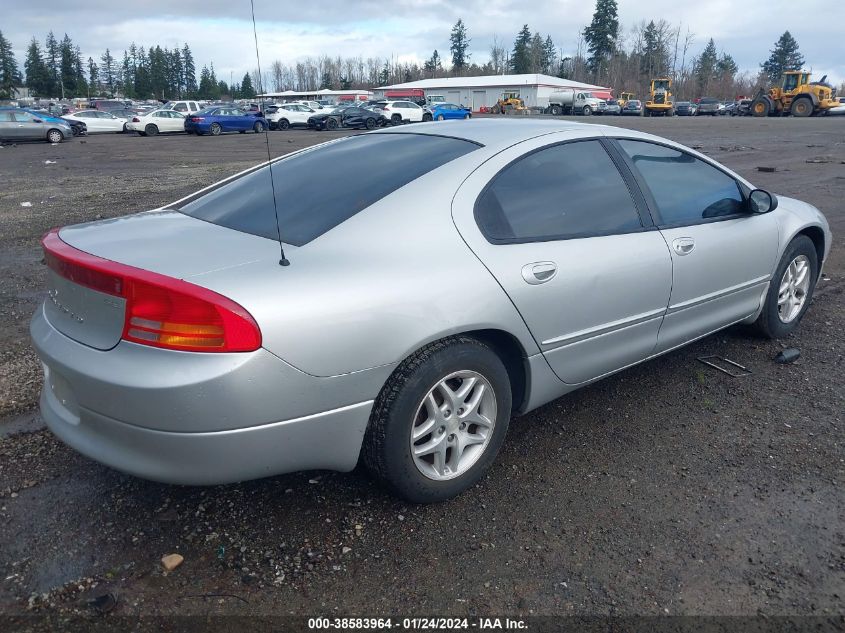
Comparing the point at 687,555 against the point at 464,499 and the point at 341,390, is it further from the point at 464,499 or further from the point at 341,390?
the point at 341,390

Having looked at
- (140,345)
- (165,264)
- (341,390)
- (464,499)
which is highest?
(165,264)

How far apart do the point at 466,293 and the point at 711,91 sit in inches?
4233

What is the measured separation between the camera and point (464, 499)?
295 centimetres

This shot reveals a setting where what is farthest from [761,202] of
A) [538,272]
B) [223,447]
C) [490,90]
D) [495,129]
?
[490,90]

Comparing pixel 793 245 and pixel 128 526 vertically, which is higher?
pixel 793 245

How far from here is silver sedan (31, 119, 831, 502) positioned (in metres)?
2.29

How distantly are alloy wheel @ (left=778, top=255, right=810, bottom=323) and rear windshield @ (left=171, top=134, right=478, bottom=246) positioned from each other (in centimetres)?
269

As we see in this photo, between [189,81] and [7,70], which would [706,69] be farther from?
[7,70]

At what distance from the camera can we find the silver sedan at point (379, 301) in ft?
7.51

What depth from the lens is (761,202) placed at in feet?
13.6

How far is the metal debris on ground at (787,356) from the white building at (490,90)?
7698 cm

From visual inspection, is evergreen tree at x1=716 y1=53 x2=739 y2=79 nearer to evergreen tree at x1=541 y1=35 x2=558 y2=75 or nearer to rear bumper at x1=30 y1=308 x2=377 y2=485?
evergreen tree at x1=541 y1=35 x2=558 y2=75

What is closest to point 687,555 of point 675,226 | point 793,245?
point 675,226

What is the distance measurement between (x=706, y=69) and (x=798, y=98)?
260 ft
